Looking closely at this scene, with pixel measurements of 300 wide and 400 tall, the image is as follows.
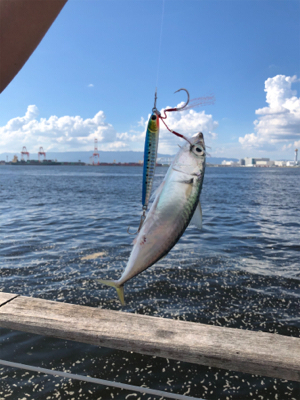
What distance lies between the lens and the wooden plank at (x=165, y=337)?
119 inches

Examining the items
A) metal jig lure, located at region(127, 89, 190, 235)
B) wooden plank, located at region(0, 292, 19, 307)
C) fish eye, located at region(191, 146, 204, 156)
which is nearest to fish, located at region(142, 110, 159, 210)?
metal jig lure, located at region(127, 89, 190, 235)

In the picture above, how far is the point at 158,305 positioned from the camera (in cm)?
836

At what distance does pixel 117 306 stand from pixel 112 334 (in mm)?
5221

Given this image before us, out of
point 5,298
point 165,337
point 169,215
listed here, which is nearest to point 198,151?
point 169,215

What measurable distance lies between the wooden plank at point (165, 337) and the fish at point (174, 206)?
2.35 meters

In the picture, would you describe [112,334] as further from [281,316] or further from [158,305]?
[281,316]

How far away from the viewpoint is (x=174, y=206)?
3.98 feet

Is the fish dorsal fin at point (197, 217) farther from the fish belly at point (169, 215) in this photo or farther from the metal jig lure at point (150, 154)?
the metal jig lure at point (150, 154)

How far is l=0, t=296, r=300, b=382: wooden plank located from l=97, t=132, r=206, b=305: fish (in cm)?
235

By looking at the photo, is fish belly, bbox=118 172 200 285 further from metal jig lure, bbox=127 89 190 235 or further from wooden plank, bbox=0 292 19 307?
wooden plank, bbox=0 292 19 307

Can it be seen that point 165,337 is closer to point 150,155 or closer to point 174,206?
point 174,206

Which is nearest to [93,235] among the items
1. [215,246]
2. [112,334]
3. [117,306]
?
[215,246]

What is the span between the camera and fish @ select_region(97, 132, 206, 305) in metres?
1.22

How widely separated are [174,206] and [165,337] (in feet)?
8.48
